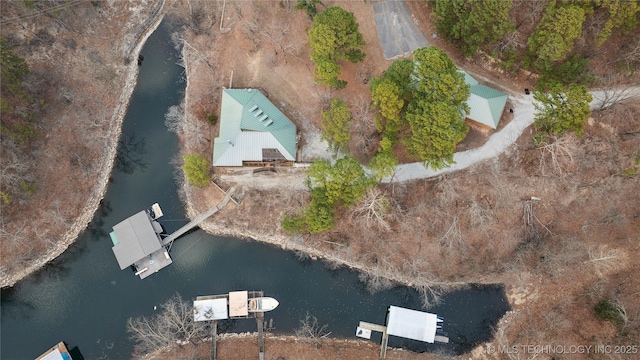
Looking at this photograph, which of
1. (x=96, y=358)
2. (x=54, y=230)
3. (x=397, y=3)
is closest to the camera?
(x=96, y=358)

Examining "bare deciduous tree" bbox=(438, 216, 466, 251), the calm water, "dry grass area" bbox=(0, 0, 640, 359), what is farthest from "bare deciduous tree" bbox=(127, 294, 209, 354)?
"bare deciduous tree" bbox=(438, 216, 466, 251)

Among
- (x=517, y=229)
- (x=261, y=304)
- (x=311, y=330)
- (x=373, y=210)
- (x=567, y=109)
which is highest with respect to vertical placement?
(x=567, y=109)

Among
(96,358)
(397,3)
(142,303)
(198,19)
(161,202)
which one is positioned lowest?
(96,358)

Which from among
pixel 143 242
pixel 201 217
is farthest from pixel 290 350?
pixel 143 242

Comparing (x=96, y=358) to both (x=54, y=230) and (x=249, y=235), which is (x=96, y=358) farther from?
(x=249, y=235)

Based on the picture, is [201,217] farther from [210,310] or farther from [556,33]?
[556,33]

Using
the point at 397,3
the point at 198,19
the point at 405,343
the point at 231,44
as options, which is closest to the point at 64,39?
the point at 198,19
